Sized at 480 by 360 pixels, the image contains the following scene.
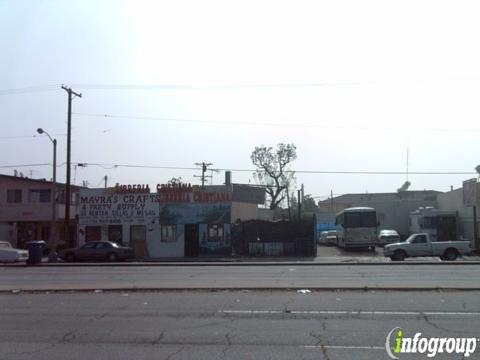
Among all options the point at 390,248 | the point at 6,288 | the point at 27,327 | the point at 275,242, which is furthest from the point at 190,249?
the point at 27,327

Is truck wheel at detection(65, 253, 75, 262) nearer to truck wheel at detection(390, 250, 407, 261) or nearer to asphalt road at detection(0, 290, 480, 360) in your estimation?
truck wheel at detection(390, 250, 407, 261)

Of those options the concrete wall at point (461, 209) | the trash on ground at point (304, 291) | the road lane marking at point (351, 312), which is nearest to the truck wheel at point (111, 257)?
the trash on ground at point (304, 291)

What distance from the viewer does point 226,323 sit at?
10359mm

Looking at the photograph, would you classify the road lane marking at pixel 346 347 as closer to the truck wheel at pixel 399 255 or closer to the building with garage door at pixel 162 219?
the truck wheel at pixel 399 255

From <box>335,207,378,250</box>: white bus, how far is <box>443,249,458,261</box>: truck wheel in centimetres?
1133

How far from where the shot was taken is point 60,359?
7793 mm

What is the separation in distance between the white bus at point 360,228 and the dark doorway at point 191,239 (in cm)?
1111

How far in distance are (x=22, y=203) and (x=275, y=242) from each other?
76.2 feet

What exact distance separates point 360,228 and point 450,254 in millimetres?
12138

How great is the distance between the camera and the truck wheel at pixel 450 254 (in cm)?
3156

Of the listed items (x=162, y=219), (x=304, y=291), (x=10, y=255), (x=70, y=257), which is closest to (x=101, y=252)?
(x=70, y=257)

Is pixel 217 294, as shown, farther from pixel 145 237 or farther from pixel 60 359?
pixel 145 237

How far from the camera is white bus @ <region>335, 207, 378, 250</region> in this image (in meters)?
43.2

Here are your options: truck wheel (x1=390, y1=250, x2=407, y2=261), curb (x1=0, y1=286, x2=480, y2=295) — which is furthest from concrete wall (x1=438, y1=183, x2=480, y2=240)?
curb (x1=0, y1=286, x2=480, y2=295)
